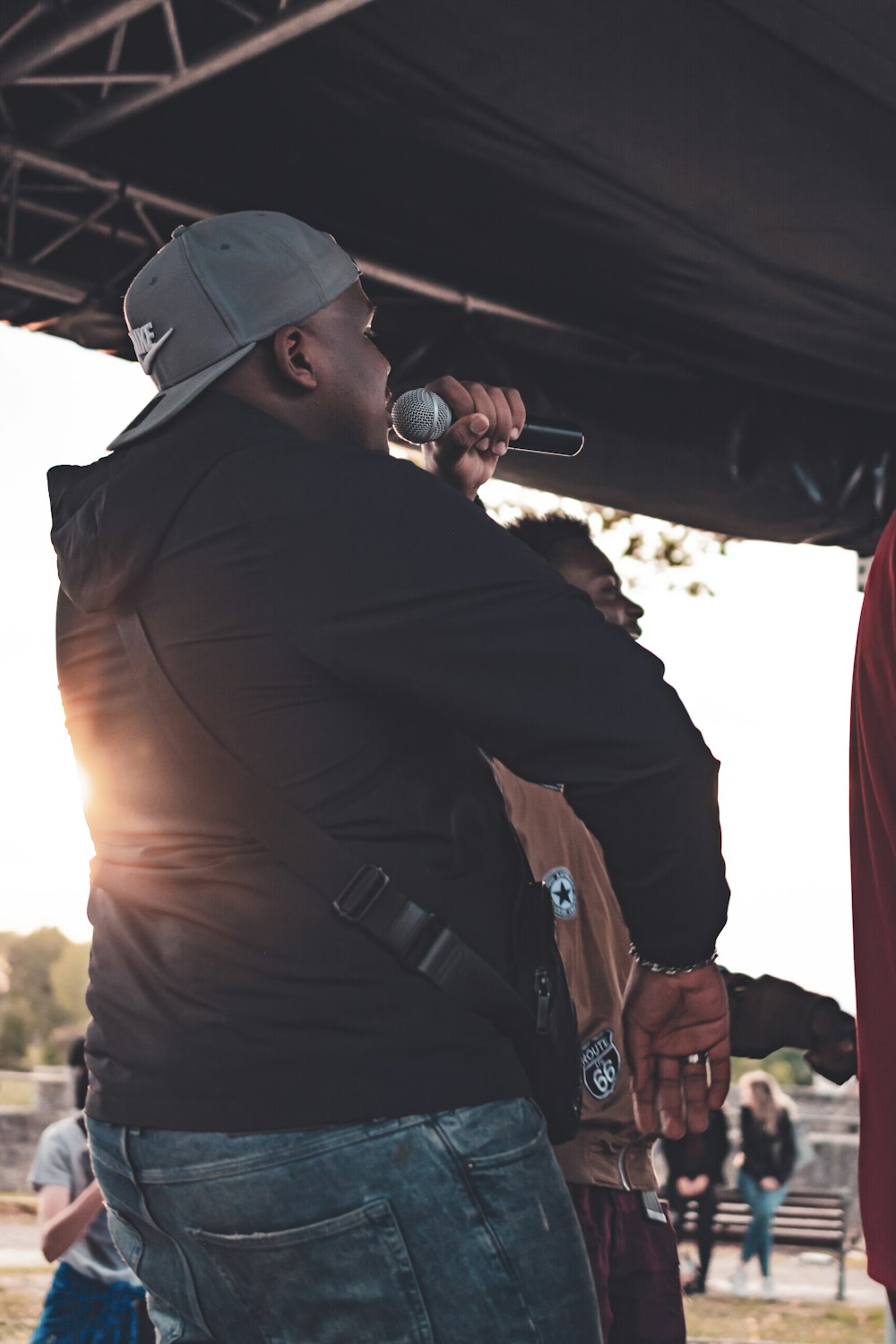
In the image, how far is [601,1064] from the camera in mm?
2514

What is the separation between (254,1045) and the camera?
4.00ft

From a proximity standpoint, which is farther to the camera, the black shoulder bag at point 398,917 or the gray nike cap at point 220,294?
the gray nike cap at point 220,294

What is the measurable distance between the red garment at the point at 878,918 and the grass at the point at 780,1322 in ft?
24.9

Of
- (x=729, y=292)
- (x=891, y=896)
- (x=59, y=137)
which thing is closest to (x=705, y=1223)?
(x=729, y=292)

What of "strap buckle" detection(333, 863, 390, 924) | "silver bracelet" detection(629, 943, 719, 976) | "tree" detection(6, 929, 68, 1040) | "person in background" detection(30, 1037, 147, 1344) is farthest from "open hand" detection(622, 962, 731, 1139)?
"tree" detection(6, 929, 68, 1040)

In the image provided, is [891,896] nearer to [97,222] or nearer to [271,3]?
[271,3]

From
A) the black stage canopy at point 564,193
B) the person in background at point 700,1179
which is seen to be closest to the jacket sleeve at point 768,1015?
the black stage canopy at point 564,193

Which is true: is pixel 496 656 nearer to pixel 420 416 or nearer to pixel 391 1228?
pixel 391 1228

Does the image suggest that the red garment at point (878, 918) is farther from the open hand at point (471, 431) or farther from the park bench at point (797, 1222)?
the park bench at point (797, 1222)

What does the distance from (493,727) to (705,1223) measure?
32.5 feet

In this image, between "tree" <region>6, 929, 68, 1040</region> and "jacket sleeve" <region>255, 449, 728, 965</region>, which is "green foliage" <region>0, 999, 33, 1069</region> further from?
"jacket sleeve" <region>255, 449, 728, 965</region>

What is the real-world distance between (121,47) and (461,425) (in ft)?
9.23

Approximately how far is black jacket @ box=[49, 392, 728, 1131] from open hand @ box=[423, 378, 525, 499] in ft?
2.00

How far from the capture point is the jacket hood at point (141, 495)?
51.1 inches
